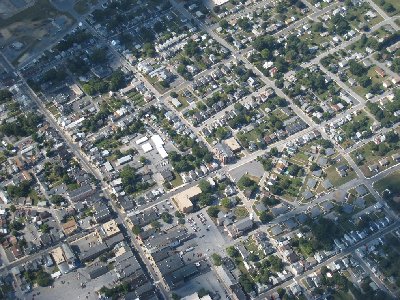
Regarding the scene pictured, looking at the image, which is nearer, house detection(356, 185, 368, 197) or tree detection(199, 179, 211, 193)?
tree detection(199, 179, 211, 193)

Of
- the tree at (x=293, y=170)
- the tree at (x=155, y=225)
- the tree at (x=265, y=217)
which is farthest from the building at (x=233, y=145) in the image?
the tree at (x=155, y=225)

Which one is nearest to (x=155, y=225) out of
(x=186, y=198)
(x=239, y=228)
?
(x=186, y=198)

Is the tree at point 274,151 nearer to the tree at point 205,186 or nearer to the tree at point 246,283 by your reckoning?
the tree at point 205,186

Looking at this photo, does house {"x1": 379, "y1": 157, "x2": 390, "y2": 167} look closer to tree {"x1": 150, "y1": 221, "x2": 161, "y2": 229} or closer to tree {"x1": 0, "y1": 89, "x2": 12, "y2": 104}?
tree {"x1": 150, "y1": 221, "x2": 161, "y2": 229}

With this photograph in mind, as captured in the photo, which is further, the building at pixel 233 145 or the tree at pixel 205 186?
the building at pixel 233 145

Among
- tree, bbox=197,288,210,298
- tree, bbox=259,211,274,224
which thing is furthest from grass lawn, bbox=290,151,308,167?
tree, bbox=197,288,210,298

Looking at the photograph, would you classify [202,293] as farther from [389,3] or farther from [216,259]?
[389,3]

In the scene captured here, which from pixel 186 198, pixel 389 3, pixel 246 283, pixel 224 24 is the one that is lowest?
pixel 246 283
